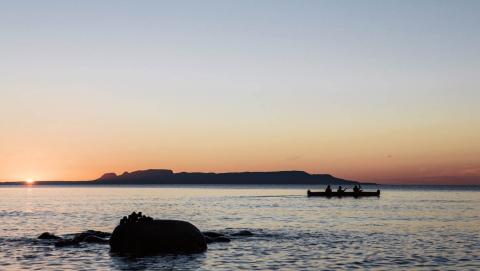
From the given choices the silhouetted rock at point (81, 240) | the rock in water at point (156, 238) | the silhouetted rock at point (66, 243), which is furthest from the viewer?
the silhouetted rock at point (81, 240)

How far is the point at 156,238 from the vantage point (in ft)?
119

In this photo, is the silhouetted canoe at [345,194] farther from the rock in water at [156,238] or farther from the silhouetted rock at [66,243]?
the rock in water at [156,238]

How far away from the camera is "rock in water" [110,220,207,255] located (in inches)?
1432

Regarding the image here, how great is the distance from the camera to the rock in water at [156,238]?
36375mm

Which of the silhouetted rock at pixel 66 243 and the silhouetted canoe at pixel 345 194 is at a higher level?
the silhouetted canoe at pixel 345 194

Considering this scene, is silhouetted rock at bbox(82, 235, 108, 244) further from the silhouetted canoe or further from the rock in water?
the silhouetted canoe

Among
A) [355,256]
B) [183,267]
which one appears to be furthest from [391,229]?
[183,267]

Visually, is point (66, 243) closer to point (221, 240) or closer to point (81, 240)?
point (81, 240)

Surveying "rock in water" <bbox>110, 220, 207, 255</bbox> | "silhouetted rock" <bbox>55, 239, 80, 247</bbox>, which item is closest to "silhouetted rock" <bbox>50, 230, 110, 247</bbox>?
"silhouetted rock" <bbox>55, 239, 80, 247</bbox>

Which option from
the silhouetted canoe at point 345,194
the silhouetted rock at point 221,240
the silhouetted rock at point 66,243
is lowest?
the silhouetted rock at point 66,243

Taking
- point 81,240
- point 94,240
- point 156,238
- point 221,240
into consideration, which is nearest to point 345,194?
point 221,240

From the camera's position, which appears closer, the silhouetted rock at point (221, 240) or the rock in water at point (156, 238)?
the rock in water at point (156, 238)

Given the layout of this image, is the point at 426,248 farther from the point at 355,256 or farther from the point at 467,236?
the point at 467,236

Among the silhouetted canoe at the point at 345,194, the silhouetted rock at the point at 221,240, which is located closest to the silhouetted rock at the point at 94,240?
the silhouetted rock at the point at 221,240
